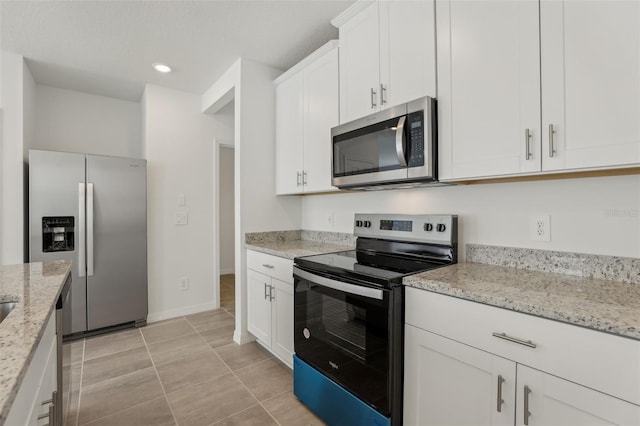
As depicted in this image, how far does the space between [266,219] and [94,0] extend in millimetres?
1902

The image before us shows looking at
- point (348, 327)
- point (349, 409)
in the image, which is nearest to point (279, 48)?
point (348, 327)

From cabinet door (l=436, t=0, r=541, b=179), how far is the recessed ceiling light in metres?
2.40

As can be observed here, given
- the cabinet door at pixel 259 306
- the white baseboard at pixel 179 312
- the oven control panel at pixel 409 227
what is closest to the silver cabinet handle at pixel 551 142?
the oven control panel at pixel 409 227

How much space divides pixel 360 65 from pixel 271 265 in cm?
150

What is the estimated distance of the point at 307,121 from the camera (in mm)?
2488

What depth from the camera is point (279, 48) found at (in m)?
2.57

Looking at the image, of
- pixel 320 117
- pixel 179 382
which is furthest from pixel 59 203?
pixel 320 117

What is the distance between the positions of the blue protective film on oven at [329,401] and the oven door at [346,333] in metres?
0.03

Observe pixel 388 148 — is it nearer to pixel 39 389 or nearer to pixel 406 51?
pixel 406 51

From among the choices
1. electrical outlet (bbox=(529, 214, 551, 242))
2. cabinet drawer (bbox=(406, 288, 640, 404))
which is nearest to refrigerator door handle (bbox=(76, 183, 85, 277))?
cabinet drawer (bbox=(406, 288, 640, 404))

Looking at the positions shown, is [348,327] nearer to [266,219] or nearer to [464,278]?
[464,278]

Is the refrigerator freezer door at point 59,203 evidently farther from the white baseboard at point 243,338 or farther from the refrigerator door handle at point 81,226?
the white baseboard at point 243,338

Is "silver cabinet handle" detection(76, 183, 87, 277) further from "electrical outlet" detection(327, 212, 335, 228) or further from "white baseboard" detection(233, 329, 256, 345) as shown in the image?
"electrical outlet" detection(327, 212, 335, 228)

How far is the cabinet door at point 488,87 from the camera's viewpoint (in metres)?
1.27
